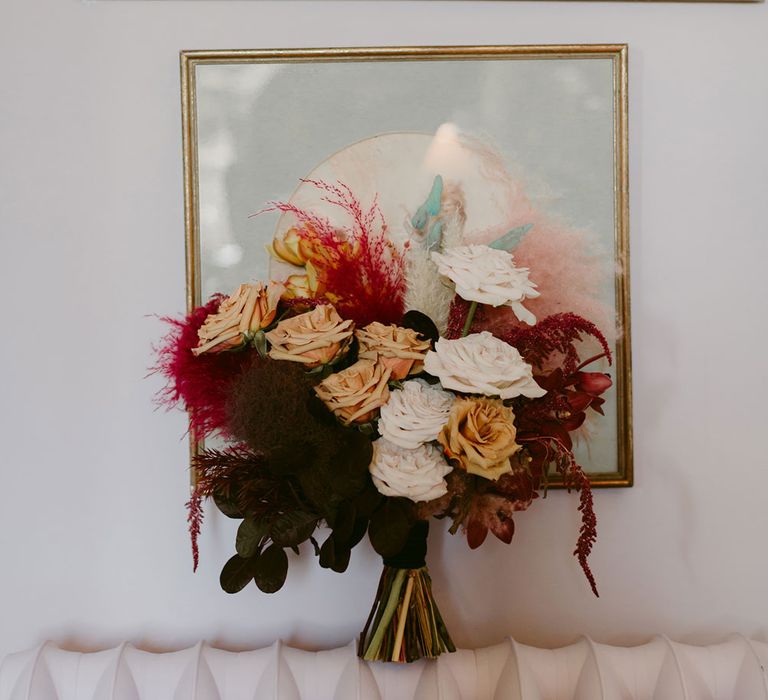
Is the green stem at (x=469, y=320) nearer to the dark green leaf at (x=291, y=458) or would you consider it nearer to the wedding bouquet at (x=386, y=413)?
the wedding bouquet at (x=386, y=413)

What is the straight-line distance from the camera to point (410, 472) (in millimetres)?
809

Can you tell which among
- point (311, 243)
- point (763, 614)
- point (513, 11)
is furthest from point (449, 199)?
point (763, 614)

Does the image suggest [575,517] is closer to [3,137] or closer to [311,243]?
[311,243]

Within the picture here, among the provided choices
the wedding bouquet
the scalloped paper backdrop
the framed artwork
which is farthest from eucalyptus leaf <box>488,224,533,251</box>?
the scalloped paper backdrop

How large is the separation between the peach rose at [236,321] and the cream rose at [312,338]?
2 cm

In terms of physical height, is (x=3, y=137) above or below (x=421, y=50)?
Answer: below

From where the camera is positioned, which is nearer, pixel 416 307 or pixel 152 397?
pixel 416 307

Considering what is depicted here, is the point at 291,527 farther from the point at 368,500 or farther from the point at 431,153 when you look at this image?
the point at 431,153

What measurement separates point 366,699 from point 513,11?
3.73ft

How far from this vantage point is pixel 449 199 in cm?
111

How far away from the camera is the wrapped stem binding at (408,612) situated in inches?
37.5

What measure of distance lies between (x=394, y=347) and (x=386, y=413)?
0.09 meters

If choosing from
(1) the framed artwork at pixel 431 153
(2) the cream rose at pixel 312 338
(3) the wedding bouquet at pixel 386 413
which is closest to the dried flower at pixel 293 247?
(1) the framed artwork at pixel 431 153

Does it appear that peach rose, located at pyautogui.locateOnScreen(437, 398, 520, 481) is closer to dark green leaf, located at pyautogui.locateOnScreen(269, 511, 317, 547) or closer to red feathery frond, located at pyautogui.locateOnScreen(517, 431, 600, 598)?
red feathery frond, located at pyautogui.locateOnScreen(517, 431, 600, 598)
